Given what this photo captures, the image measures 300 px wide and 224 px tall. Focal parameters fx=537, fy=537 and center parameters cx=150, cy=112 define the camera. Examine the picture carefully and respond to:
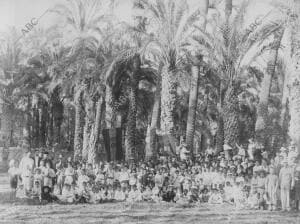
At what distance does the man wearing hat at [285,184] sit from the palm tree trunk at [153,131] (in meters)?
5.80

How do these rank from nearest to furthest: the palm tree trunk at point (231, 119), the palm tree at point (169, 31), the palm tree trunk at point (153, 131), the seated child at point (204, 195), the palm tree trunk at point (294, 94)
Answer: the palm tree trunk at point (294, 94) → the seated child at point (204, 195) → the palm tree trunk at point (231, 119) → the palm tree at point (169, 31) → the palm tree trunk at point (153, 131)

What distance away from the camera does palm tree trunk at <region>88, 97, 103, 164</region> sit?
2218cm

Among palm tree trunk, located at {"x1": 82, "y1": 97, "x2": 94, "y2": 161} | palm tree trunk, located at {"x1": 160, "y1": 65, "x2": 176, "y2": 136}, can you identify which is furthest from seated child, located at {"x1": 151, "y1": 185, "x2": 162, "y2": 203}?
palm tree trunk, located at {"x1": 82, "y1": 97, "x2": 94, "y2": 161}

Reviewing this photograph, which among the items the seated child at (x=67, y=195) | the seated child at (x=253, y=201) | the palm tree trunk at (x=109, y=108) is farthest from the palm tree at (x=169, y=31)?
the seated child at (x=253, y=201)

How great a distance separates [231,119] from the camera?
18.2 m

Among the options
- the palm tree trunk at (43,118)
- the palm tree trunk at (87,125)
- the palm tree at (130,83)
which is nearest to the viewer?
the palm tree at (130,83)

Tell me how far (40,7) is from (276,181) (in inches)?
365

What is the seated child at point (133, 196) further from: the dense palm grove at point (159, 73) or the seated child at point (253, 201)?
the seated child at point (253, 201)

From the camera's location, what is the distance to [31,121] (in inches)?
1030

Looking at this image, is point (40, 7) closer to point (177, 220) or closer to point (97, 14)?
point (97, 14)

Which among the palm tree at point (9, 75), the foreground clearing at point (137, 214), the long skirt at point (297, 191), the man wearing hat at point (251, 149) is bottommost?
the foreground clearing at point (137, 214)

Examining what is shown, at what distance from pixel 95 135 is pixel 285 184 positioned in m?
10.1

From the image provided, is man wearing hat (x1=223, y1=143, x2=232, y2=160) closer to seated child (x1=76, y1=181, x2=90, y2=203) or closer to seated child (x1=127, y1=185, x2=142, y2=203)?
seated child (x1=127, y1=185, x2=142, y2=203)

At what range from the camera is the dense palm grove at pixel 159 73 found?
17219mm
